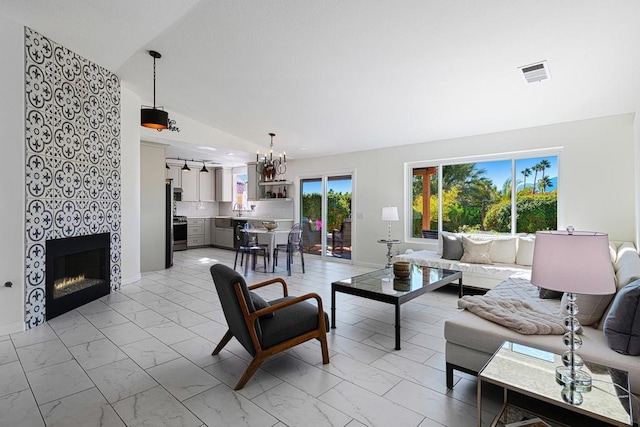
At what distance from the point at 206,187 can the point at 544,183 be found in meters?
8.54

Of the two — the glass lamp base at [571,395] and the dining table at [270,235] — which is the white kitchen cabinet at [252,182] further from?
the glass lamp base at [571,395]

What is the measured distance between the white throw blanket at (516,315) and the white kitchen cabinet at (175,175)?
8485mm

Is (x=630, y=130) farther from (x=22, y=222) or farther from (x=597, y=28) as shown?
(x=22, y=222)

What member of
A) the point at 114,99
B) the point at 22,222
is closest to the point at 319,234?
the point at 114,99

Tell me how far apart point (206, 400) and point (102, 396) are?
0.70 meters

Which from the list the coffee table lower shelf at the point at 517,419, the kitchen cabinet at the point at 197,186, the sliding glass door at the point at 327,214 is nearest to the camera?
the coffee table lower shelf at the point at 517,419

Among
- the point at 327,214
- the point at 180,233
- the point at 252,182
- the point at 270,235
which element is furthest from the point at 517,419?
the point at 180,233

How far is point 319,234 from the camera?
25.7 feet

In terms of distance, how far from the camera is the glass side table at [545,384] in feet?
4.60

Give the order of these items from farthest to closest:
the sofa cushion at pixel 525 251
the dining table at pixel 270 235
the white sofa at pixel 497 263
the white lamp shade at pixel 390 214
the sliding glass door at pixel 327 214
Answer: the sliding glass door at pixel 327 214 → the dining table at pixel 270 235 → the white lamp shade at pixel 390 214 → the sofa cushion at pixel 525 251 → the white sofa at pixel 497 263

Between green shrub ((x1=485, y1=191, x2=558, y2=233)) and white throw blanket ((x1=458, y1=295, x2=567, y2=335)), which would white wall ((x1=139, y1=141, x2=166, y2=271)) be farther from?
green shrub ((x1=485, y1=191, x2=558, y2=233))

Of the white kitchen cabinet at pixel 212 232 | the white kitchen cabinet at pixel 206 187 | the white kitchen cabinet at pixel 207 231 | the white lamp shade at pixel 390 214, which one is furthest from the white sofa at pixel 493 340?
the white kitchen cabinet at pixel 206 187

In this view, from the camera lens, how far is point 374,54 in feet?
11.2

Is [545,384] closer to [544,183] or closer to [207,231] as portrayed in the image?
[544,183]
